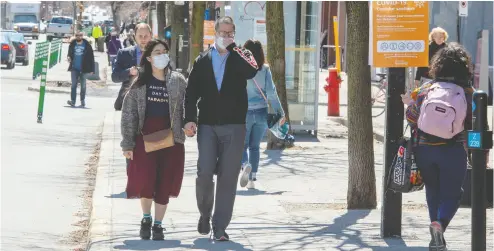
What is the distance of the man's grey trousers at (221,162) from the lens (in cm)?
863

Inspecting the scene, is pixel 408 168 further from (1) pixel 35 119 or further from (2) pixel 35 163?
(1) pixel 35 119

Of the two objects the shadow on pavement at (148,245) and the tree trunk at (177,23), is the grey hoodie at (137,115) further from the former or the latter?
the tree trunk at (177,23)

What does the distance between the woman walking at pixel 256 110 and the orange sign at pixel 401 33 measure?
2964 mm

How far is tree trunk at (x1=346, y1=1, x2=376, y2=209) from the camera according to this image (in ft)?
33.2

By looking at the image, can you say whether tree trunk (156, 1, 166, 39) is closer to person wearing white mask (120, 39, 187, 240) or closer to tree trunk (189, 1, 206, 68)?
tree trunk (189, 1, 206, 68)

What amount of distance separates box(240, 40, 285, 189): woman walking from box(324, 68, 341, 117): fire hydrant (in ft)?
34.9

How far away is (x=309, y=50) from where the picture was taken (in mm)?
19328

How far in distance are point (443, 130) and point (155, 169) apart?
2390 mm

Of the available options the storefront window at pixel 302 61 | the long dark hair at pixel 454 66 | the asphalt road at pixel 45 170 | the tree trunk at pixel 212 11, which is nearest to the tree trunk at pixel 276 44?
the storefront window at pixel 302 61

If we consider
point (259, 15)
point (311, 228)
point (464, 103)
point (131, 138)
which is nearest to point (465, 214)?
point (311, 228)

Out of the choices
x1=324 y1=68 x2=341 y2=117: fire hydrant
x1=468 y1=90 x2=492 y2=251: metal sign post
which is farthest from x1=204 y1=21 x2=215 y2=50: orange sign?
x1=468 y1=90 x2=492 y2=251: metal sign post

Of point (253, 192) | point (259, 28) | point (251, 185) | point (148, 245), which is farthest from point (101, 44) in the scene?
point (148, 245)

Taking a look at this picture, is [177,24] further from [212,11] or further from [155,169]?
[155,169]

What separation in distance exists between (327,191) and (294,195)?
62cm
